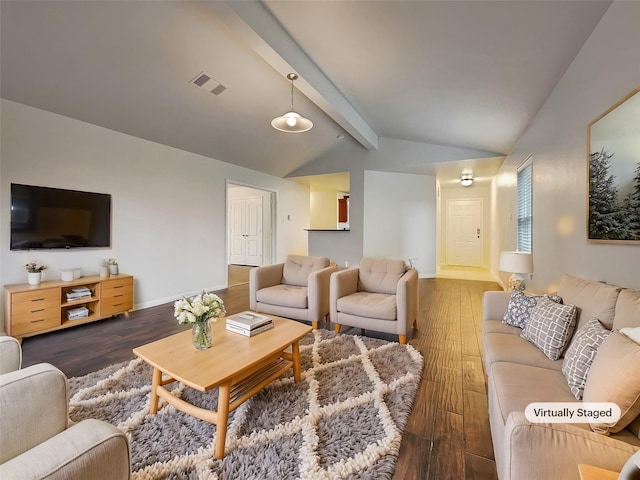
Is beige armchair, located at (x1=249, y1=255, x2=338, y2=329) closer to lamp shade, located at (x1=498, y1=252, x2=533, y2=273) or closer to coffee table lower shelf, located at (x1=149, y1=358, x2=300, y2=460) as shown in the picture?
coffee table lower shelf, located at (x1=149, y1=358, x2=300, y2=460)

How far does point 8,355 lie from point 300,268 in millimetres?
2696

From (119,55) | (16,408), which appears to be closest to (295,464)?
(16,408)

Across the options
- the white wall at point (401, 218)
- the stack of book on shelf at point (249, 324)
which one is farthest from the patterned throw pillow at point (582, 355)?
the white wall at point (401, 218)

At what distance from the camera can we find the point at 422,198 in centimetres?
636

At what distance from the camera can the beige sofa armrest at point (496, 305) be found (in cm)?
223

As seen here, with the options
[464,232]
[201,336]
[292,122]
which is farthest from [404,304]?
[464,232]

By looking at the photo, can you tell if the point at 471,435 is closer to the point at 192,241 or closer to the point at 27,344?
the point at 27,344

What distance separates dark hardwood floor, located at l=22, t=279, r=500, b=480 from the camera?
1410 mm

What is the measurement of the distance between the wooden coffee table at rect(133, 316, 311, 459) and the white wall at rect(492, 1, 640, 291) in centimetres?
203

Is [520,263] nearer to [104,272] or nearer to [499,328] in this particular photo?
[499,328]

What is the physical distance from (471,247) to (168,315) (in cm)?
751

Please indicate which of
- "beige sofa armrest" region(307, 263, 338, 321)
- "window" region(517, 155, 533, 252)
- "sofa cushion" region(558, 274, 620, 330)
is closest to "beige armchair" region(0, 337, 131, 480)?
"sofa cushion" region(558, 274, 620, 330)

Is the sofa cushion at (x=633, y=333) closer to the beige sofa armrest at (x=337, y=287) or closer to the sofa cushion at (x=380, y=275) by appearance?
the sofa cushion at (x=380, y=275)

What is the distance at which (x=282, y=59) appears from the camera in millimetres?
2619
